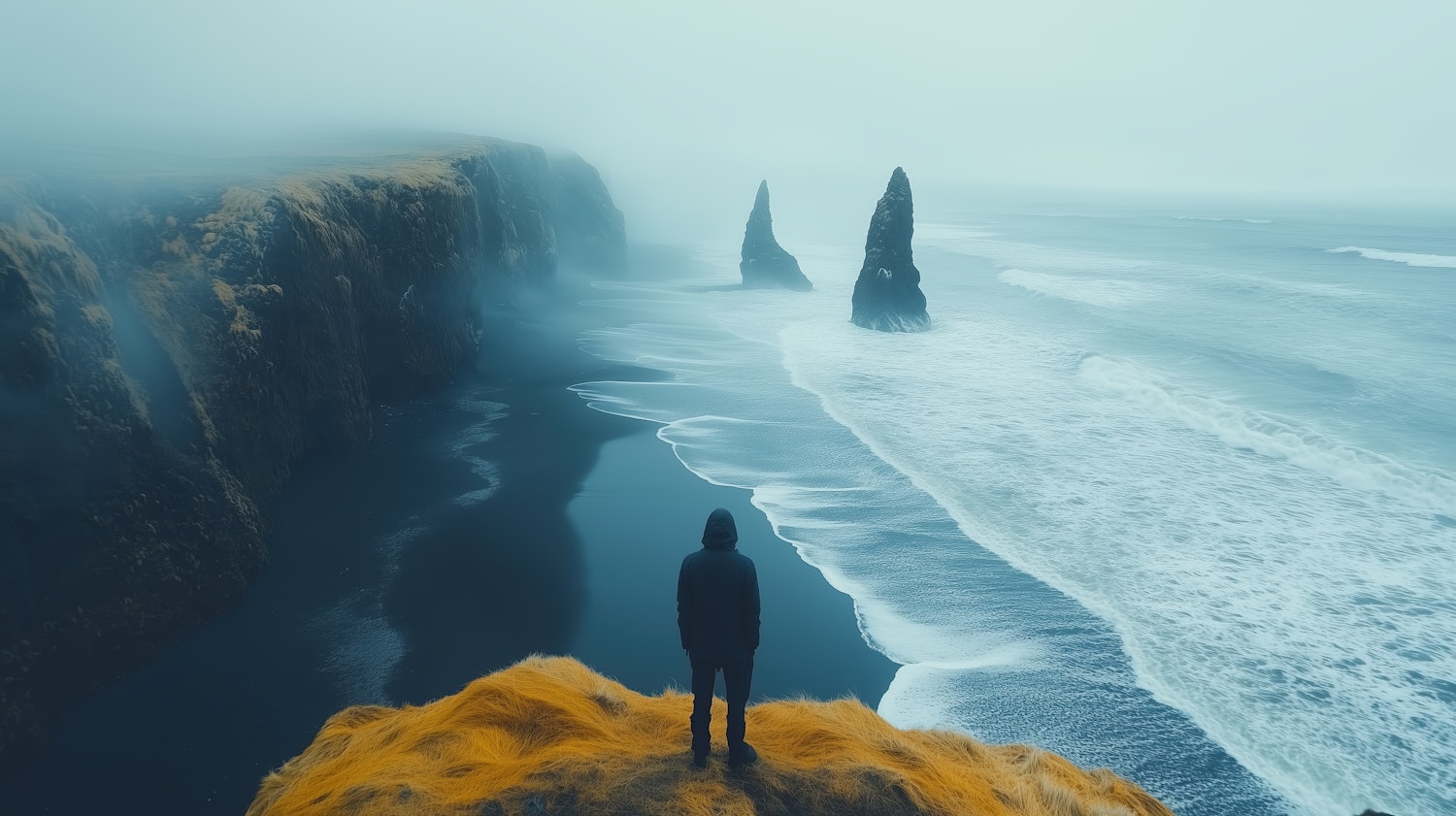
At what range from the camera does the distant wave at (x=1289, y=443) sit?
59.7 ft

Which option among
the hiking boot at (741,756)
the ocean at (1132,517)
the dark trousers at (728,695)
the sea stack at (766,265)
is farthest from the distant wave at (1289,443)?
the sea stack at (766,265)

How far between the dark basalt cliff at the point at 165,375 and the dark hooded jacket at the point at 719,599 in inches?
320

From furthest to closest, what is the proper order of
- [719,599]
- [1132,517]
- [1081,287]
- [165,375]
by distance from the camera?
[1081,287] → [1132,517] → [165,375] → [719,599]

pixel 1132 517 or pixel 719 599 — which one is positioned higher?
pixel 719 599

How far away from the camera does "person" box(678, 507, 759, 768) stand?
5.85m

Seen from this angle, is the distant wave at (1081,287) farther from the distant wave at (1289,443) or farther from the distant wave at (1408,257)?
the distant wave at (1408,257)

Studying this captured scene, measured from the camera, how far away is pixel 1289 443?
21031mm

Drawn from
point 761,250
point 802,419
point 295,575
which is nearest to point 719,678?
point 295,575

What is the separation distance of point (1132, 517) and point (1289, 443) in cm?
862

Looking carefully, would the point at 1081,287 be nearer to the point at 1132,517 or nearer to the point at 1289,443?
the point at 1289,443

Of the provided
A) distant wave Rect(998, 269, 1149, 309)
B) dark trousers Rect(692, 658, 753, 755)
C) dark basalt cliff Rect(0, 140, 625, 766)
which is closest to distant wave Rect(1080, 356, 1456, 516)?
dark trousers Rect(692, 658, 753, 755)

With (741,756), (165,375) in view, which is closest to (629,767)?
(741,756)

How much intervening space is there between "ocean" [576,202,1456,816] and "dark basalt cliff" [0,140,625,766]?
7.41m

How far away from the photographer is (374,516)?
1498 centimetres
